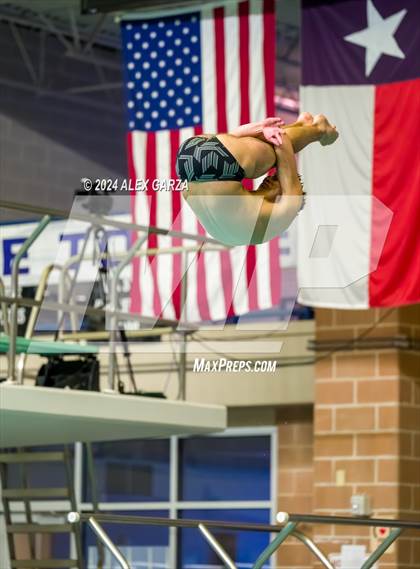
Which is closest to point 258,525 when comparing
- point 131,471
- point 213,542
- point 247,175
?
point 213,542

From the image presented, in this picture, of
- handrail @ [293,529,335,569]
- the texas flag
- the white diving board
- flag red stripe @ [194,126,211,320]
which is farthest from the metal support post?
the white diving board

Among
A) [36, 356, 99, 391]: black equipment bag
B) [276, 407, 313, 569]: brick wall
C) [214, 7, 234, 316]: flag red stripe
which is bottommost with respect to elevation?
[276, 407, 313, 569]: brick wall

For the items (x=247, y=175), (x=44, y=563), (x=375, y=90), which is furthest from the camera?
(x=44, y=563)

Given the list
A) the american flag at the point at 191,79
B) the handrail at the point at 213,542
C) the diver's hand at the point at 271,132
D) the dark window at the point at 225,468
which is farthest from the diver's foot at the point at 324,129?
the dark window at the point at 225,468

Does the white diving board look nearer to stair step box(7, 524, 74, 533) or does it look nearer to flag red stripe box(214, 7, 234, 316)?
stair step box(7, 524, 74, 533)

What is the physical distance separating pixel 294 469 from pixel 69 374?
403 cm

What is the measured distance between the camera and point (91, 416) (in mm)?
8250

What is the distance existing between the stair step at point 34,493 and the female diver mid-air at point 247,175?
6976 millimetres

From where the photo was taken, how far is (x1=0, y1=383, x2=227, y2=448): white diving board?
25.9 ft

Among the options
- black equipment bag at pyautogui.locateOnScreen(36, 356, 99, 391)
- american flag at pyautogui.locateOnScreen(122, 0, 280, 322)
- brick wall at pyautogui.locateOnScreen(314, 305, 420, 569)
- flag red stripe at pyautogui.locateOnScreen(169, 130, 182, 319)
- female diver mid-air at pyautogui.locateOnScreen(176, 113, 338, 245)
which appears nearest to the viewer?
female diver mid-air at pyautogui.locateOnScreen(176, 113, 338, 245)

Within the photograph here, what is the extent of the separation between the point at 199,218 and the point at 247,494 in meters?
10.1

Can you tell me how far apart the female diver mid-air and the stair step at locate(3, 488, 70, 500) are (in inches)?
275

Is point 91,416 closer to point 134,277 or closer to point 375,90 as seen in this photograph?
point 375,90

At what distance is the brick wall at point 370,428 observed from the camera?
9734 mm
